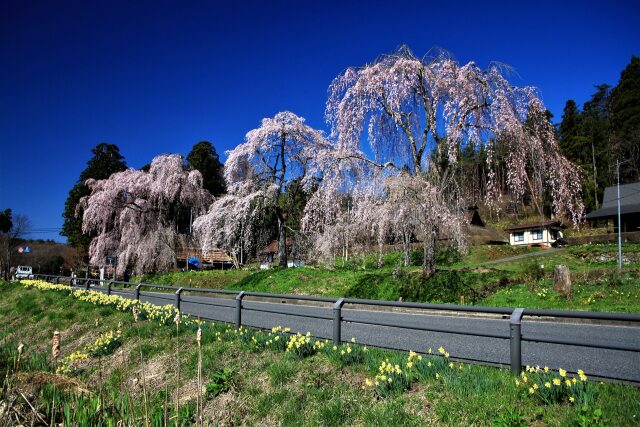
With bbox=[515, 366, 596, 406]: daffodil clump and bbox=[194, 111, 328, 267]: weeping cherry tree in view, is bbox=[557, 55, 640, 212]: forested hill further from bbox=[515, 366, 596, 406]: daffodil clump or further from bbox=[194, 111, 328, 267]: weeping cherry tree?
bbox=[515, 366, 596, 406]: daffodil clump

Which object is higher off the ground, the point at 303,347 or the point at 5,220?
the point at 5,220

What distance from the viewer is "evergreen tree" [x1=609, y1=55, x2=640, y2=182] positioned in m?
49.2

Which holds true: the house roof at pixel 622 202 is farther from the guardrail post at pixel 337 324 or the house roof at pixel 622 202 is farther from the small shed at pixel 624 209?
the guardrail post at pixel 337 324

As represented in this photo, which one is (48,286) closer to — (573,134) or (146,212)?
(146,212)

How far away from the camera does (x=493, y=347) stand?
8258mm

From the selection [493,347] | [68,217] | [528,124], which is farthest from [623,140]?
[68,217]

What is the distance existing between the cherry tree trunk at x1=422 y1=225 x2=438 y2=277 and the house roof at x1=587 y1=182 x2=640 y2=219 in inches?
1297

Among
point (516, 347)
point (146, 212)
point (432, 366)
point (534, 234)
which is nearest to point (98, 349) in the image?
point (432, 366)

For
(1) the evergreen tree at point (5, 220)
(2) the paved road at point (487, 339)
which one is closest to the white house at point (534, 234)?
(2) the paved road at point (487, 339)

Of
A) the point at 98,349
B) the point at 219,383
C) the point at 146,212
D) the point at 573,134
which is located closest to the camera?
the point at 219,383

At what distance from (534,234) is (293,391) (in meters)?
56.9

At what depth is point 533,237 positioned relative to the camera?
54062 millimetres

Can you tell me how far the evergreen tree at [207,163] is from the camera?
46188 mm

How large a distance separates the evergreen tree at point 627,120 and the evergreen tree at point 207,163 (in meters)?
46.6
